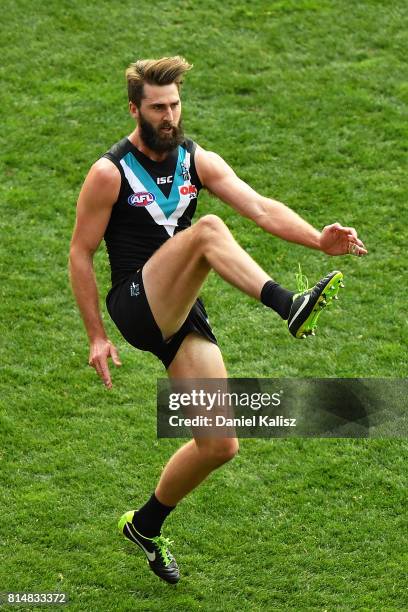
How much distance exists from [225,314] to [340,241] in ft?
11.7

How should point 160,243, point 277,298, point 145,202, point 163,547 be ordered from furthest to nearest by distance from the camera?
point 163,547, point 160,243, point 145,202, point 277,298

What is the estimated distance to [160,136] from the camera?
8000 mm

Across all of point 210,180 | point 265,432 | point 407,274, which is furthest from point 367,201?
point 210,180

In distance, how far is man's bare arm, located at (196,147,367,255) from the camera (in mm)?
7457

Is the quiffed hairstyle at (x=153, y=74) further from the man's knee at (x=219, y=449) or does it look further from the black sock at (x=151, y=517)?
the black sock at (x=151, y=517)

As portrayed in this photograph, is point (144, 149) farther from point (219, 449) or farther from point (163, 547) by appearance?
point (163, 547)

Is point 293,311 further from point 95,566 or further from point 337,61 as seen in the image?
point 337,61

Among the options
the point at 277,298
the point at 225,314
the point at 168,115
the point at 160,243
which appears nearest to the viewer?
the point at 277,298

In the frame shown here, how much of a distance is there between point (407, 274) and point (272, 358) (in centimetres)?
163

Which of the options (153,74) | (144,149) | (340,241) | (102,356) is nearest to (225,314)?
(144,149)

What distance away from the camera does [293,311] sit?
723 centimetres

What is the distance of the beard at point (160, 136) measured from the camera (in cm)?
800

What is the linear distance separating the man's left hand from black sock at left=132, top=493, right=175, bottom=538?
2.07 m

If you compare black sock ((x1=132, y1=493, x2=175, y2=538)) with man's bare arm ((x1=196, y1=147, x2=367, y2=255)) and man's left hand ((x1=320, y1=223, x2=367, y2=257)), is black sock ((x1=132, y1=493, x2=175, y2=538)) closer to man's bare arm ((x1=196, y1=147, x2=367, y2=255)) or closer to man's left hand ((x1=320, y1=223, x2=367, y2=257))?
man's bare arm ((x1=196, y1=147, x2=367, y2=255))
